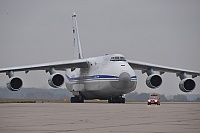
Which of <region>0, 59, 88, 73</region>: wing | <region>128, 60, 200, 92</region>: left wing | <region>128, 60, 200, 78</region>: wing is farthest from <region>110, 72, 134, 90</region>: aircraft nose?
<region>0, 59, 88, 73</region>: wing

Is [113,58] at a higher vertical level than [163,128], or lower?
higher

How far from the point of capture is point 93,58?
4381cm

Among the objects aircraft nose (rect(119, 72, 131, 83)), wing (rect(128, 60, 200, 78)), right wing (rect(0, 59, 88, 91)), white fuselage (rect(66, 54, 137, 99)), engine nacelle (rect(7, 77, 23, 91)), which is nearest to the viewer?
aircraft nose (rect(119, 72, 131, 83))

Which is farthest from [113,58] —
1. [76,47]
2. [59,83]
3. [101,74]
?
[76,47]

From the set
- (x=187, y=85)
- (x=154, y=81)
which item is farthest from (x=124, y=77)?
(x=187, y=85)

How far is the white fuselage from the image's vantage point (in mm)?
39281

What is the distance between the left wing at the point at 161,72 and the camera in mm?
41812

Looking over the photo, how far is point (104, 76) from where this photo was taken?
40.9 m

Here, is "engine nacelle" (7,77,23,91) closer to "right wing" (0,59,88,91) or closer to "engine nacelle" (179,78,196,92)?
"right wing" (0,59,88,91)

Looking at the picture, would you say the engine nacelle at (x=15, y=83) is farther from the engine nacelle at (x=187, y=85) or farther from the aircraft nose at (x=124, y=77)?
the engine nacelle at (x=187, y=85)

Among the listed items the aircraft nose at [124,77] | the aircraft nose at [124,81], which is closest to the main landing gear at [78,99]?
the aircraft nose at [124,81]

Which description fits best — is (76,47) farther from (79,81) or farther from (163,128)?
(163,128)

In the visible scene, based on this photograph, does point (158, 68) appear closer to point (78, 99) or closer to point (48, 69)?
point (78, 99)

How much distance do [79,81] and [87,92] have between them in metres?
1.53
